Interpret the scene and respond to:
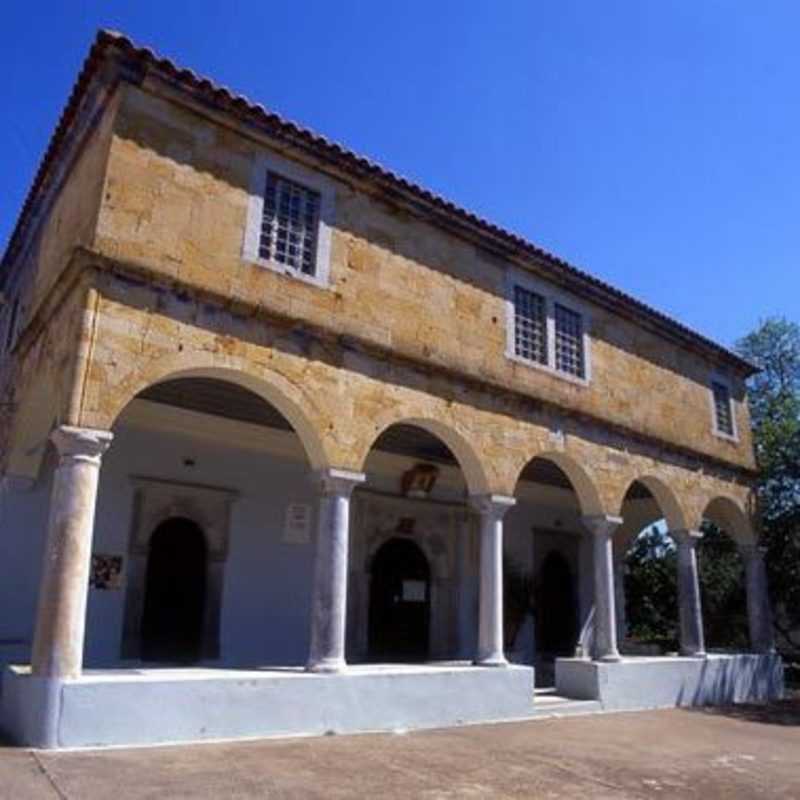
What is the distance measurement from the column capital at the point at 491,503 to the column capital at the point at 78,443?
4938 mm

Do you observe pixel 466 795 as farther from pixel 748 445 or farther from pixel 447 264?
pixel 748 445

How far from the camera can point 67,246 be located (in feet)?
28.8

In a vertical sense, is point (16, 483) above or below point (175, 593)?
above

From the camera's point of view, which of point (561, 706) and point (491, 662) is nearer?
point (491, 662)

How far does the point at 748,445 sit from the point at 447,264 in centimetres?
862

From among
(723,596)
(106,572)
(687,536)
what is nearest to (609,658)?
(687,536)

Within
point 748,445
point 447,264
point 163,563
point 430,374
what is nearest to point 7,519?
point 163,563

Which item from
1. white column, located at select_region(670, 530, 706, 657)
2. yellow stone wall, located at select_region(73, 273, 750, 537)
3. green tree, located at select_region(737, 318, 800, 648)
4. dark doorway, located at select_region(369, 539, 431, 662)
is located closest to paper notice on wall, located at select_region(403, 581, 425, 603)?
dark doorway, located at select_region(369, 539, 431, 662)

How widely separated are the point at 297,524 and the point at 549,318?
4785mm

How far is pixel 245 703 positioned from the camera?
7469 mm

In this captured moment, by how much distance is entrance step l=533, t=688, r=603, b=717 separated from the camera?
10367mm

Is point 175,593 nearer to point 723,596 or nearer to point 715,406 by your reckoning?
point 715,406

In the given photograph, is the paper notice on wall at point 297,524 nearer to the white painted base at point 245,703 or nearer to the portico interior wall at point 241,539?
the portico interior wall at point 241,539

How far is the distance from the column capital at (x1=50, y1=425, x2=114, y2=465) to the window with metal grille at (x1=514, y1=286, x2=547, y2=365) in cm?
622
